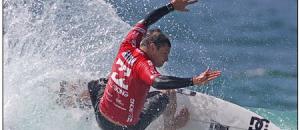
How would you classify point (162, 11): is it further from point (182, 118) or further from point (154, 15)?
point (182, 118)

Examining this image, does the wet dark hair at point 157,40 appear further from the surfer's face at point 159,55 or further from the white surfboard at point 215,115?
the white surfboard at point 215,115

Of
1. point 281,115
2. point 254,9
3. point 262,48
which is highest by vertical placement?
point 254,9

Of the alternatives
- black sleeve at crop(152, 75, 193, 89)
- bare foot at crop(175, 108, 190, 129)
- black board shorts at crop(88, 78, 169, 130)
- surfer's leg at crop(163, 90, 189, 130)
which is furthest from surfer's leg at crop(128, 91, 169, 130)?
black sleeve at crop(152, 75, 193, 89)

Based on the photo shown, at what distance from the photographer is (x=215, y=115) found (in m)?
3.71

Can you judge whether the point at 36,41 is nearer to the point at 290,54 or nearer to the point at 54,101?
the point at 54,101

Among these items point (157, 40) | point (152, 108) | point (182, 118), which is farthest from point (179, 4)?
point (182, 118)

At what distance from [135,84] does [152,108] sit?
12.8 inches

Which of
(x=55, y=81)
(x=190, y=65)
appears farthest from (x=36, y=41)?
(x=190, y=65)

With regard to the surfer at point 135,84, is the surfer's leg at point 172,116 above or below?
below

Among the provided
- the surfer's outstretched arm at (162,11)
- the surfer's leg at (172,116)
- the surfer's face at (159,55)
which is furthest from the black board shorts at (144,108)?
the surfer's outstretched arm at (162,11)

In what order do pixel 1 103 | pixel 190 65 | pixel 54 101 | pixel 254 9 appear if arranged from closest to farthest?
pixel 1 103, pixel 54 101, pixel 190 65, pixel 254 9

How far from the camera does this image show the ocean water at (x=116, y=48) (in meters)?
3.46

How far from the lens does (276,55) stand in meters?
6.59

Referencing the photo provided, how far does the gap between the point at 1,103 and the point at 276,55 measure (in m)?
4.12
